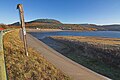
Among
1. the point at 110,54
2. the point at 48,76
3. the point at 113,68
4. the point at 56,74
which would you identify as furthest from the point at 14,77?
the point at 110,54

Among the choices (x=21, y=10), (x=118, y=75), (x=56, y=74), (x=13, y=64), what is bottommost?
(x=118, y=75)

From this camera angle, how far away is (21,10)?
10.9m

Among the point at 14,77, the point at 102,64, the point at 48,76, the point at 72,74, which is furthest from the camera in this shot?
the point at 102,64

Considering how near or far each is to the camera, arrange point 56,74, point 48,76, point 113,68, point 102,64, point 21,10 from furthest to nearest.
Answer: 1. point 102,64
2. point 113,68
3. point 21,10
4. point 56,74
5. point 48,76

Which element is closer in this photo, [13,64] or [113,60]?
[13,64]

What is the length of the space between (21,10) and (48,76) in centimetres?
494

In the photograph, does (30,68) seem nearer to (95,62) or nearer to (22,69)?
(22,69)

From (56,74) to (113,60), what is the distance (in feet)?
27.0

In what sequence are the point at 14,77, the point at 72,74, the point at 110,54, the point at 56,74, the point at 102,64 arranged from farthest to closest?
the point at 110,54 < the point at 102,64 < the point at 72,74 < the point at 56,74 < the point at 14,77

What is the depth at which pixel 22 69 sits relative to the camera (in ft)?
29.0

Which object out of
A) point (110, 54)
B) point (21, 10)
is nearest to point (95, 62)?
point (110, 54)

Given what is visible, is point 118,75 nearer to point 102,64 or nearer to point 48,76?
point 102,64

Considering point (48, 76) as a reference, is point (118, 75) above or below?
below

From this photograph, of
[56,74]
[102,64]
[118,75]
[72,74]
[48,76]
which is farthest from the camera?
[102,64]
